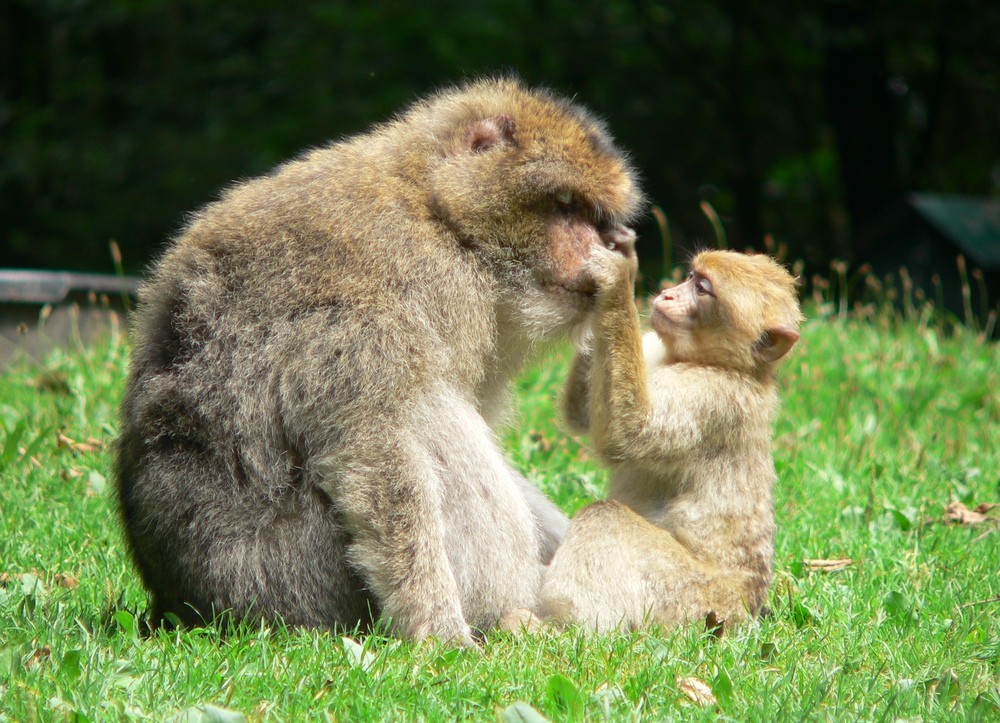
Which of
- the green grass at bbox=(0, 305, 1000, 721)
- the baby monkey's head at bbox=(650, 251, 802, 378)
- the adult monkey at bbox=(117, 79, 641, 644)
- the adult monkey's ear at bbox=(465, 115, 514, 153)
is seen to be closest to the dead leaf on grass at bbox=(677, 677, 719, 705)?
the green grass at bbox=(0, 305, 1000, 721)

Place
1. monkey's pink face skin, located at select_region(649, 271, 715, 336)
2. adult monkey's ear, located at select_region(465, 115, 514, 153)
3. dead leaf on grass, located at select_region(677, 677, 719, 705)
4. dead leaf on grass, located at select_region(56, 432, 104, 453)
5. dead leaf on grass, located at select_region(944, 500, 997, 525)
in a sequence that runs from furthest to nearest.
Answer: dead leaf on grass, located at select_region(56, 432, 104, 453) < dead leaf on grass, located at select_region(944, 500, 997, 525) < monkey's pink face skin, located at select_region(649, 271, 715, 336) < adult monkey's ear, located at select_region(465, 115, 514, 153) < dead leaf on grass, located at select_region(677, 677, 719, 705)

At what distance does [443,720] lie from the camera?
119 inches

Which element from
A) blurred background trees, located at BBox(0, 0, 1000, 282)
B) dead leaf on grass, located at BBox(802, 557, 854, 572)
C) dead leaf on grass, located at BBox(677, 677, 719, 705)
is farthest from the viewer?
blurred background trees, located at BBox(0, 0, 1000, 282)

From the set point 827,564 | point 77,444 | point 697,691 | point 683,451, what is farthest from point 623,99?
point 697,691

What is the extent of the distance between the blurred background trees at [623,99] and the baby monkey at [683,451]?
7.12 metres

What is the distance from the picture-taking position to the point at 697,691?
129 inches

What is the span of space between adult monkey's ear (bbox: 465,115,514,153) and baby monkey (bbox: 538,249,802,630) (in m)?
0.54

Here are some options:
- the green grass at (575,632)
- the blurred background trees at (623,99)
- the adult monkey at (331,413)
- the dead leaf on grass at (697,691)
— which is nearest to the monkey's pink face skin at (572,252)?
the adult monkey at (331,413)

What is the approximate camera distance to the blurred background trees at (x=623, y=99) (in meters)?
12.2

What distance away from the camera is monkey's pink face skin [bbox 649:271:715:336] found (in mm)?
4258

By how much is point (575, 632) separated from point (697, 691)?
0.54 meters

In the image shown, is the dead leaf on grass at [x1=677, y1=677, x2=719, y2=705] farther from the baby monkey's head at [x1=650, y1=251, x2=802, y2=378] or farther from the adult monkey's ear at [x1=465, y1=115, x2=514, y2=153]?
the adult monkey's ear at [x1=465, y1=115, x2=514, y2=153]

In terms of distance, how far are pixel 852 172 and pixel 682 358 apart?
9.38 metres

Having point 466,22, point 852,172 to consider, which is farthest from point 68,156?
point 852,172
